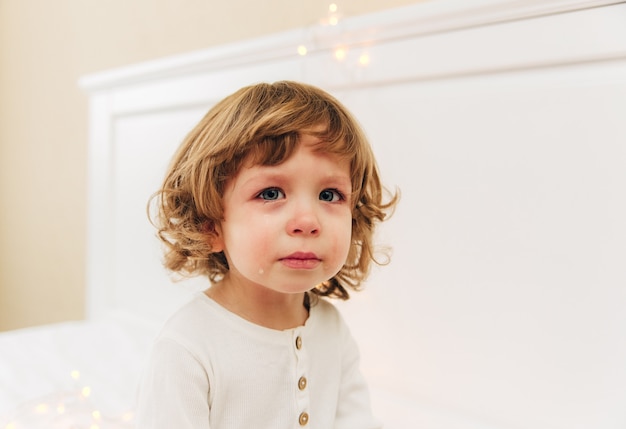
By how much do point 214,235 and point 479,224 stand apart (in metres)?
0.47

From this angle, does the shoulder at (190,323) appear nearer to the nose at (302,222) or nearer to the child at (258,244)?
the child at (258,244)

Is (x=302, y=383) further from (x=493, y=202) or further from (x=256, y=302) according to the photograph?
(x=493, y=202)

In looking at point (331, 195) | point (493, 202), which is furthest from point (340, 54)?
point (331, 195)

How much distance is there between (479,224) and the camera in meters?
1.07

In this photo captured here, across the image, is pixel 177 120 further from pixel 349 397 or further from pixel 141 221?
pixel 349 397

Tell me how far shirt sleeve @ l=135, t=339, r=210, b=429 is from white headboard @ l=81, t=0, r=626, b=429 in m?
0.46

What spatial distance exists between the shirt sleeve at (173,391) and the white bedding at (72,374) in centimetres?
37

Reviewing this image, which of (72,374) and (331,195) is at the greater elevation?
(331,195)

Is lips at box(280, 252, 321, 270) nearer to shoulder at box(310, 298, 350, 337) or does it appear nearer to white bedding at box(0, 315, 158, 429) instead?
shoulder at box(310, 298, 350, 337)

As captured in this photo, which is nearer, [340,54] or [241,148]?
[241,148]

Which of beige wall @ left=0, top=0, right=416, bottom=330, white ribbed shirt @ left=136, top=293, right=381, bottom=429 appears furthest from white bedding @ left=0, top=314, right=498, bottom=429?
beige wall @ left=0, top=0, right=416, bottom=330

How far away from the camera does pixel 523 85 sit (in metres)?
1.02

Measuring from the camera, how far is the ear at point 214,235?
81cm

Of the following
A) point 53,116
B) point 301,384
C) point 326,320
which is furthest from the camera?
point 53,116
